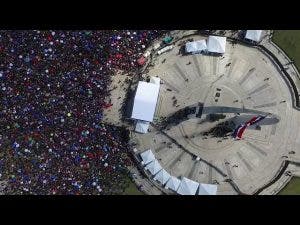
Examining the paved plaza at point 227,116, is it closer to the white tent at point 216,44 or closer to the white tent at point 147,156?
the white tent at point 147,156

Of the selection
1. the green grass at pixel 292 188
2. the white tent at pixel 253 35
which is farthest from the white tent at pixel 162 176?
the white tent at pixel 253 35

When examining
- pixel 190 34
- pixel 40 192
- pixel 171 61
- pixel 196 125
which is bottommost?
pixel 40 192

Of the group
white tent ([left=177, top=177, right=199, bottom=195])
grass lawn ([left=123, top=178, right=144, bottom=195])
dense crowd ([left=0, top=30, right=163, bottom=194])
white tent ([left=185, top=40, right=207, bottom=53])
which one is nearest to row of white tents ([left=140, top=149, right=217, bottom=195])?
white tent ([left=177, top=177, right=199, bottom=195])

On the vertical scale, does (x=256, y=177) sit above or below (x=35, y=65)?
below

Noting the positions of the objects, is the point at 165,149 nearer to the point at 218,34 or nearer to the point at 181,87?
the point at 181,87

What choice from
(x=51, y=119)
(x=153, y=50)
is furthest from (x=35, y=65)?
(x=153, y=50)

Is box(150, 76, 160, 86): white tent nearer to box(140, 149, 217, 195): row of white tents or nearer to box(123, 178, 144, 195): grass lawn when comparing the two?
box(140, 149, 217, 195): row of white tents
